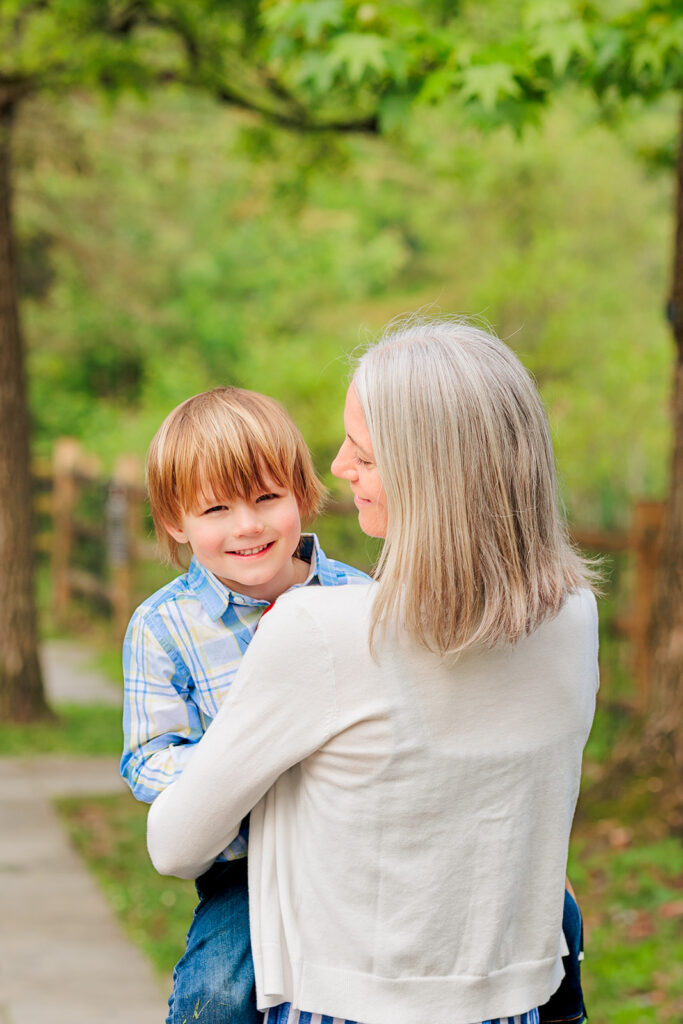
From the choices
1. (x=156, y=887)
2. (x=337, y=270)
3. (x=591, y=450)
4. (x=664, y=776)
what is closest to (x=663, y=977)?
(x=664, y=776)

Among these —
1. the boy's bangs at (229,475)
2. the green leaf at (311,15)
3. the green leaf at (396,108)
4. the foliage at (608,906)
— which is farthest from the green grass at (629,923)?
the green leaf at (311,15)

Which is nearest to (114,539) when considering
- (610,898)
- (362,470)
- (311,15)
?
(610,898)

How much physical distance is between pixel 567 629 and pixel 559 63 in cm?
268

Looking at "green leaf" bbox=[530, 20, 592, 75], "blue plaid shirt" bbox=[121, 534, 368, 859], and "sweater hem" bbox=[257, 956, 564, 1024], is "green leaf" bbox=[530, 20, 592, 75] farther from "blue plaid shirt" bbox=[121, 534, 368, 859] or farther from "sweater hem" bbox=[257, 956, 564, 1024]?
"sweater hem" bbox=[257, 956, 564, 1024]

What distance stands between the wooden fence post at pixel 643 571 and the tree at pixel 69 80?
282cm

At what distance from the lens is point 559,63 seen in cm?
382

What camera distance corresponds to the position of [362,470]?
1657 mm

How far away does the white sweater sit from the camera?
1.50 m

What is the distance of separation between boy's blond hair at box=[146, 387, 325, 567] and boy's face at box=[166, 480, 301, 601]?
0.06 ft

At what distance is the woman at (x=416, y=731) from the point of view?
1.50m

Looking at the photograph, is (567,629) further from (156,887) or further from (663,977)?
(156,887)

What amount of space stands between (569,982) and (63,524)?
43.6 feet

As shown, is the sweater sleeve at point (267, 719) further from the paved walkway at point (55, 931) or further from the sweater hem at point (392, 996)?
the paved walkway at point (55, 931)

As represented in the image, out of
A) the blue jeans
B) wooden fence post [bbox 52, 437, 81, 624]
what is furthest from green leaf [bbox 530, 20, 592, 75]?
wooden fence post [bbox 52, 437, 81, 624]
